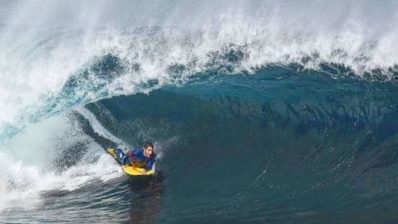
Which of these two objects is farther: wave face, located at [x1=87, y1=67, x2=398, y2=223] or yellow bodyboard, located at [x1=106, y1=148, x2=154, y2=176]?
yellow bodyboard, located at [x1=106, y1=148, x2=154, y2=176]

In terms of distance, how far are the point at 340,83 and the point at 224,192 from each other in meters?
5.98

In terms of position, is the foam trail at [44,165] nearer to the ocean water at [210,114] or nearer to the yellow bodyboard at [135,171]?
the ocean water at [210,114]

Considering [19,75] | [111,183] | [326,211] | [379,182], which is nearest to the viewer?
[326,211]

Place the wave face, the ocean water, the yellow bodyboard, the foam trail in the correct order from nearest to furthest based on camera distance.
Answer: the wave face
the ocean water
the foam trail
the yellow bodyboard

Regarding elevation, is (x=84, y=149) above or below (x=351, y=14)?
below

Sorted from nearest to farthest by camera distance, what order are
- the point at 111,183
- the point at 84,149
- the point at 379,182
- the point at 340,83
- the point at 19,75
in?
1. the point at 379,182
2. the point at 111,183
3. the point at 84,149
4. the point at 340,83
5. the point at 19,75

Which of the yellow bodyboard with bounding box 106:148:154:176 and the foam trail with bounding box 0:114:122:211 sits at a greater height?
the foam trail with bounding box 0:114:122:211

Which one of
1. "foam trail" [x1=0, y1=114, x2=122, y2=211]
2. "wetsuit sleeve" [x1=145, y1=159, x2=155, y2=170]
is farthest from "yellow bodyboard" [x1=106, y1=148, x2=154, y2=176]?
"foam trail" [x1=0, y1=114, x2=122, y2=211]

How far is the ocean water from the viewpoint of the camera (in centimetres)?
1140

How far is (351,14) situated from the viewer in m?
18.5

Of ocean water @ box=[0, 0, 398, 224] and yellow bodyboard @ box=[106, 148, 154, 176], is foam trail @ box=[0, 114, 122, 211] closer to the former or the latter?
ocean water @ box=[0, 0, 398, 224]

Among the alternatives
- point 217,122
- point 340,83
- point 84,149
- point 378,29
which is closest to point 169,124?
point 217,122

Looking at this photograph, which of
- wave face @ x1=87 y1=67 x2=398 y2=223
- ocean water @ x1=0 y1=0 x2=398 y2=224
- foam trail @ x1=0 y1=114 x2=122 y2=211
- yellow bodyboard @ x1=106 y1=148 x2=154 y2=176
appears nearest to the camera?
wave face @ x1=87 y1=67 x2=398 y2=223

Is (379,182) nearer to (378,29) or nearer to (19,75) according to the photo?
(378,29)
